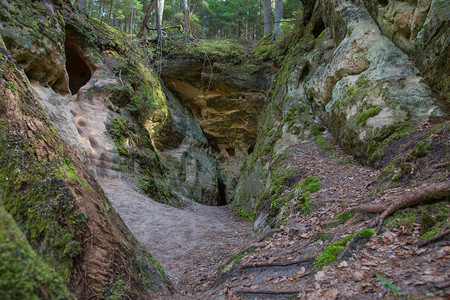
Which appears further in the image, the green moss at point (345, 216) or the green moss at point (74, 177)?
the green moss at point (345, 216)

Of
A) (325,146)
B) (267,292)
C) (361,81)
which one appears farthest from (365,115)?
(267,292)

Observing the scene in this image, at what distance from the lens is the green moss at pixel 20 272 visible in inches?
44.4

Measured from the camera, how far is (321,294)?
2287mm

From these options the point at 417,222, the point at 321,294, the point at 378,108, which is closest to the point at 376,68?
the point at 378,108

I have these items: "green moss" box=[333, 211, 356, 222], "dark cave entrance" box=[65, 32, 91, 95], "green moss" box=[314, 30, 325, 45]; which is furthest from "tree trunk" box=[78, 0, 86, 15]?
"green moss" box=[333, 211, 356, 222]

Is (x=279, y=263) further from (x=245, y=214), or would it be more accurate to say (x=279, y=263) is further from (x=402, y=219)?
(x=245, y=214)

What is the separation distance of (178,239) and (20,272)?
600cm

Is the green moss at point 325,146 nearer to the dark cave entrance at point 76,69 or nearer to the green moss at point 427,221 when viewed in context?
the green moss at point 427,221

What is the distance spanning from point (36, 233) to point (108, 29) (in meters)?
16.4

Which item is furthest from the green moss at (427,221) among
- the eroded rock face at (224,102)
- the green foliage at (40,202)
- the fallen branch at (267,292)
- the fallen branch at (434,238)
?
the eroded rock face at (224,102)

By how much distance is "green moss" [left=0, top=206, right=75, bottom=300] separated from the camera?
1127 mm

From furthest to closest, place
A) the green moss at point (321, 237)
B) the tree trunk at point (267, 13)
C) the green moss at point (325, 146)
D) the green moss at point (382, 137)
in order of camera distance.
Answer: the tree trunk at point (267, 13) → the green moss at point (325, 146) → the green moss at point (382, 137) → the green moss at point (321, 237)

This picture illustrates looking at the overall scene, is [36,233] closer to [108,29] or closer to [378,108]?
[378,108]

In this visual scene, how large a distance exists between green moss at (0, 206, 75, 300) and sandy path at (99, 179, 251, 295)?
298cm
